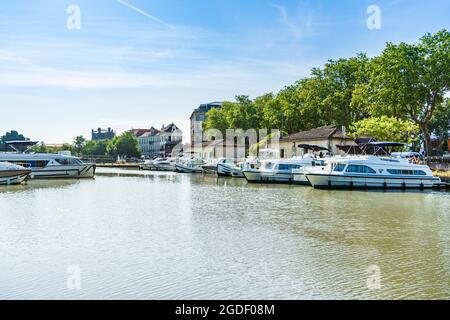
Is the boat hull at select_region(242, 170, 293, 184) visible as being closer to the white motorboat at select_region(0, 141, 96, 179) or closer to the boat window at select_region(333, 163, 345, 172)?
the boat window at select_region(333, 163, 345, 172)

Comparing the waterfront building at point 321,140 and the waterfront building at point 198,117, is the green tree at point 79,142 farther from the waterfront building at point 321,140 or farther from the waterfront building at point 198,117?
the waterfront building at point 321,140

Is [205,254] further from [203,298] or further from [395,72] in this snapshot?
[395,72]

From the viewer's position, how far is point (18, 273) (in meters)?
13.6

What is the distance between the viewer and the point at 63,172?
58781mm

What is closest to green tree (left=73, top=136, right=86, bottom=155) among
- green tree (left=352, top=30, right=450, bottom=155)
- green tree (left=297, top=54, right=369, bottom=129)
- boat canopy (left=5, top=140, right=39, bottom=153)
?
boat canopy (left=5, top=140, right=39, bottom=153)

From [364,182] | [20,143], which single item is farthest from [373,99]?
[20,143]

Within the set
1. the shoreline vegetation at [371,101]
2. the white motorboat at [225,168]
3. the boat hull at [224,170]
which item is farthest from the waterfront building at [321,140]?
the boat hull at [224,170]

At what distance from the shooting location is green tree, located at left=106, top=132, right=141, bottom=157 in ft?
471

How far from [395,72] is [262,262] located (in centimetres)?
4354

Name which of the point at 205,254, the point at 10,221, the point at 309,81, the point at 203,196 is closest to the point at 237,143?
the point at 309,81

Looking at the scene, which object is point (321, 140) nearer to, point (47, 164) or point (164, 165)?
point (164, 165)

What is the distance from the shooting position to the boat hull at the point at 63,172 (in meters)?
57.3

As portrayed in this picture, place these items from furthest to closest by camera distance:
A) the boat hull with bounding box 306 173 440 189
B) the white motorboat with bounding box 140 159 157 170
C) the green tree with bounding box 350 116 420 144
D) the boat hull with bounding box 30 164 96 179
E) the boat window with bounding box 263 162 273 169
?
the white motorboat with bounding box 140 159 157 170
the boat hull with bounding box 30 164 96 179
the green tree with bounding box 350 116 420 144
the boat window with bounding box 263 162 273 169
the boat hull with bounding box 306 173 440 189

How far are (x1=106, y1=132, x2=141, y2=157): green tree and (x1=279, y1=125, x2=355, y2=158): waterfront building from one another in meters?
75.2
